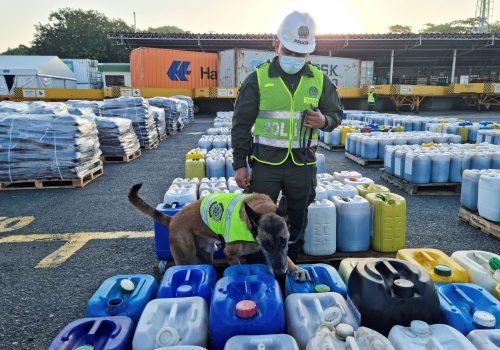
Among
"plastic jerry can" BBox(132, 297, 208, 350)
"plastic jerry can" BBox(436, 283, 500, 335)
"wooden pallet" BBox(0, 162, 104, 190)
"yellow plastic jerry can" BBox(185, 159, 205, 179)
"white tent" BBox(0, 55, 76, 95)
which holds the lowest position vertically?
"wooden pallet" BBox(0, 162, 104, 190)

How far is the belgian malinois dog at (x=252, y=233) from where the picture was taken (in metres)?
2.81

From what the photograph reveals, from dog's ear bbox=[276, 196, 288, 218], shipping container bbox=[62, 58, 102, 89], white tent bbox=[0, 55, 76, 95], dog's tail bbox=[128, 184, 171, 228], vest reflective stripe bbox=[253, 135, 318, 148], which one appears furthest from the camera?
shipping container bbox=[62, 58, 102, 89]

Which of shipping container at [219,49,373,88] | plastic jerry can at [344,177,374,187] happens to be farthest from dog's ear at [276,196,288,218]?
shipping container at [219,49,373,88]

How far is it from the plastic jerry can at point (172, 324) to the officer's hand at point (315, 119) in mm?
1721

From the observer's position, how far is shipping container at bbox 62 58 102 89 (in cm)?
3762

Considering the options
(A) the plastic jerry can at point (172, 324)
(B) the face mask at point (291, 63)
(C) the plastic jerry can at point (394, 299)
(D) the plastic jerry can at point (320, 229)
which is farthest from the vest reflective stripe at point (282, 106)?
A: (A) the plastic jerry can at point (172, 324)

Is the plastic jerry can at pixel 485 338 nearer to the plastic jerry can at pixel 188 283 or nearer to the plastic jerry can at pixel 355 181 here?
the plastic jerry can at pixel 188 283

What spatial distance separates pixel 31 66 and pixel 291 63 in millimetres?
32243

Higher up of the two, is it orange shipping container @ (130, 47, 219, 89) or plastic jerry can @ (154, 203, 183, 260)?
orange shipping container @ (130, 47, 219, 89)

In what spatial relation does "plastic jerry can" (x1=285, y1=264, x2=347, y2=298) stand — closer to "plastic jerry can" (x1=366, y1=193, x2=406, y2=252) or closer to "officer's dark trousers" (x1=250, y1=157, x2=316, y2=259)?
"officer's dark trousers" (x1=250, y1=157, x2=316, y2=259)

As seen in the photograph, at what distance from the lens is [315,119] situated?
10.2 feet

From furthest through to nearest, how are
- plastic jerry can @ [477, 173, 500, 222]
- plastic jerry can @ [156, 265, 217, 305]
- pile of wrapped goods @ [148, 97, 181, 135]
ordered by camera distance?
1. pile of wrapped goods @ [148, 97, 181, 135]
2. plastic jerry can @ [477, 173, 500, 222]
3. plastic jerry can @ [156, 265, 217, 305]

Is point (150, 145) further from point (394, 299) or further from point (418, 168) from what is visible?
point (394, 299)

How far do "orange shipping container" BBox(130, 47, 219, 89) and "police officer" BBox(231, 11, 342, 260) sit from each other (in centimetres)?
2570
